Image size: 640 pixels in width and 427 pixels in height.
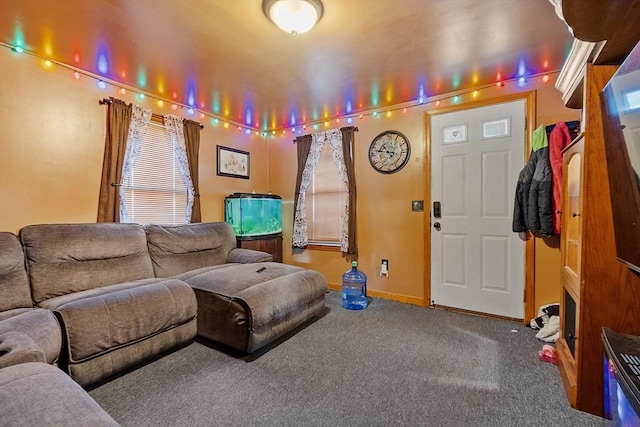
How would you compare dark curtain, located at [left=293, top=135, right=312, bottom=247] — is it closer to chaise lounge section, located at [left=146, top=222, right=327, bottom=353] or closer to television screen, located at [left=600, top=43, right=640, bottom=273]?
chaise lounge section, located at [left=146, top=222, right=327, bottom=353]

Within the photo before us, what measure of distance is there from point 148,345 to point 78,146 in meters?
1.84

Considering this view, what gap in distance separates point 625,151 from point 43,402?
236 cm

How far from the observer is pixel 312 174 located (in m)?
3.99

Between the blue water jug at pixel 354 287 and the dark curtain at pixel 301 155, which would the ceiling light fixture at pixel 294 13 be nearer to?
the dark curtain at pixel 301 155

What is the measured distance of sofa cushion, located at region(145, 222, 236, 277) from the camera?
2699 millimetres

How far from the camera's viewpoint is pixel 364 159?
3598mm

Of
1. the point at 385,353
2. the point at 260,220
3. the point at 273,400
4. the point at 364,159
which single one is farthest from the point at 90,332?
the point at 364,159

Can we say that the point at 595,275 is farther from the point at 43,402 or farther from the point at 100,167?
the point at 100,167

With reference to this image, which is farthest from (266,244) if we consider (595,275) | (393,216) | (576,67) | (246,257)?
(576,67)

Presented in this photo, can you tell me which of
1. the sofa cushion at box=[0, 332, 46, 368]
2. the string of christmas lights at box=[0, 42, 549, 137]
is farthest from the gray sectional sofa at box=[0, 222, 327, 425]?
the string of christmas lights at box=[0, 42, 549, 137]

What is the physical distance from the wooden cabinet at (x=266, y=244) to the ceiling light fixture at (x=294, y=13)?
244cm

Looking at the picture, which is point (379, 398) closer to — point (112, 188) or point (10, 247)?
point (10, 247)

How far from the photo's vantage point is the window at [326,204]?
12.5 ft

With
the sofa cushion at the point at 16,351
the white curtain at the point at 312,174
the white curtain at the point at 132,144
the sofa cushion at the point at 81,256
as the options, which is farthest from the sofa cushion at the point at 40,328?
the white curtain at the point at 312,174
